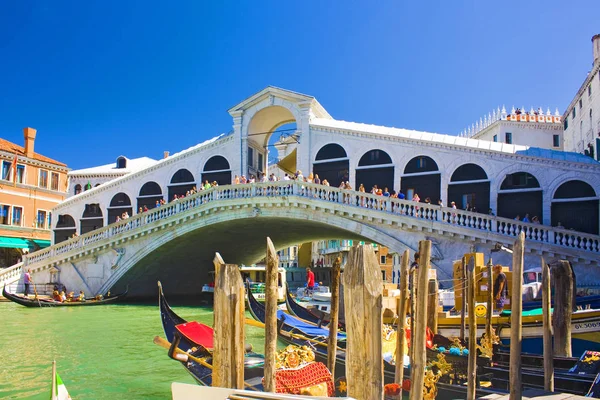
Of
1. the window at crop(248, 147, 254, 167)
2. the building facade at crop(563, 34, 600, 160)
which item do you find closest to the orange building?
the window at crop(248, 147, 254, 167)

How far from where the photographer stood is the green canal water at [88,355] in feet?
17.8

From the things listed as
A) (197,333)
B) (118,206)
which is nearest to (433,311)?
(197,333)

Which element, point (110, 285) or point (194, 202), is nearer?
point (194, 202)

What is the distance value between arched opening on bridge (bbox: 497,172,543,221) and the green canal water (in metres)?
6.56

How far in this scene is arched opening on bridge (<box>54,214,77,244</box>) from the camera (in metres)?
18.0

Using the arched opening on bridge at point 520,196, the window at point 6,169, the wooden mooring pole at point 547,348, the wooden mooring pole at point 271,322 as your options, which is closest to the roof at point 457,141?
the arched opening on bridge at point 520,196

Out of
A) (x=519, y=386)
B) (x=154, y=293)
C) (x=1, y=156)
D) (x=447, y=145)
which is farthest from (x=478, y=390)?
(x=1, y=156)

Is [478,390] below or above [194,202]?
below

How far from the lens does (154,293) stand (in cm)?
1708

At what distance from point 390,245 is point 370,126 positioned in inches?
171

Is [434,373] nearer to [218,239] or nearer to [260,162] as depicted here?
[218,239]

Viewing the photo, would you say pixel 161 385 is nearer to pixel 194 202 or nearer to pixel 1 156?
pixel 194 202

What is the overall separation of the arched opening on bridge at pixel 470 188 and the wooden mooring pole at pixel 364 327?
10124mm

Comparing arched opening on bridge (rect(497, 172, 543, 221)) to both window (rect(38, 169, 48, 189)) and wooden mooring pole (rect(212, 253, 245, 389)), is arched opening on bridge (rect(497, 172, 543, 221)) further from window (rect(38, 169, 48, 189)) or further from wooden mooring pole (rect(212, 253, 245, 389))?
window (rect(38, 169, 48, 189))
